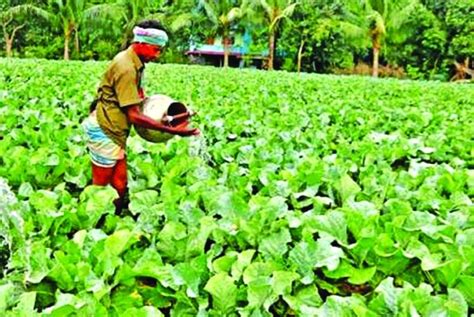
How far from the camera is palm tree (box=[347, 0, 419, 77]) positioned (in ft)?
103

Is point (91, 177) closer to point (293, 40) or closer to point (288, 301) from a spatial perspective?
A: point (288, 301)

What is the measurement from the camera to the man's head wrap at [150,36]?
3877 millimetres

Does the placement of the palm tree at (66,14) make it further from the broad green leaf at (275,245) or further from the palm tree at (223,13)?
the broad green leaf at (275,245)

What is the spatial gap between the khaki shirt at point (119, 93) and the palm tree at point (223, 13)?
2869cm

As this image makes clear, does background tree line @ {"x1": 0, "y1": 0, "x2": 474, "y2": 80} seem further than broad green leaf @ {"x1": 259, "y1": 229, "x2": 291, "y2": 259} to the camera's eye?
Yes

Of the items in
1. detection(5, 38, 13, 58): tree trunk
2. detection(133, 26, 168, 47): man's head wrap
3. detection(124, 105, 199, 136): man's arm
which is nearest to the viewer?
detection(133, 26, 168, 47): man's head wrap

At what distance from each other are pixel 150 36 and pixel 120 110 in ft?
1.60

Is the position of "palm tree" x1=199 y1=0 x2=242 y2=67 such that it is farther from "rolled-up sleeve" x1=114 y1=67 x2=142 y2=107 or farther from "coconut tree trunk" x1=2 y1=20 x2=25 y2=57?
"rolled-up sleeve" x1=114 y1=67 x2=142 y2=107

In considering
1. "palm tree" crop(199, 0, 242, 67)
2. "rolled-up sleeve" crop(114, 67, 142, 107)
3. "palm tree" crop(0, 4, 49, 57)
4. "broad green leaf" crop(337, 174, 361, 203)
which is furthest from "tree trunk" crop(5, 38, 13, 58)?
"broad green leaf" crop(337, 174, 361, 203)

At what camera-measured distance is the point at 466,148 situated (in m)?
6.01

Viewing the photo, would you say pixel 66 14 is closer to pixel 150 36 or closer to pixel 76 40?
pixel 76 40

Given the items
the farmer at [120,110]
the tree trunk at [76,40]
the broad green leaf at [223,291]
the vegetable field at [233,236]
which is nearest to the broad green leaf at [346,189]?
the vegetable field at [233,236]

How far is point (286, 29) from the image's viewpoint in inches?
1391

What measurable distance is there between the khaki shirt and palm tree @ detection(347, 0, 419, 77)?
27.8 metres
